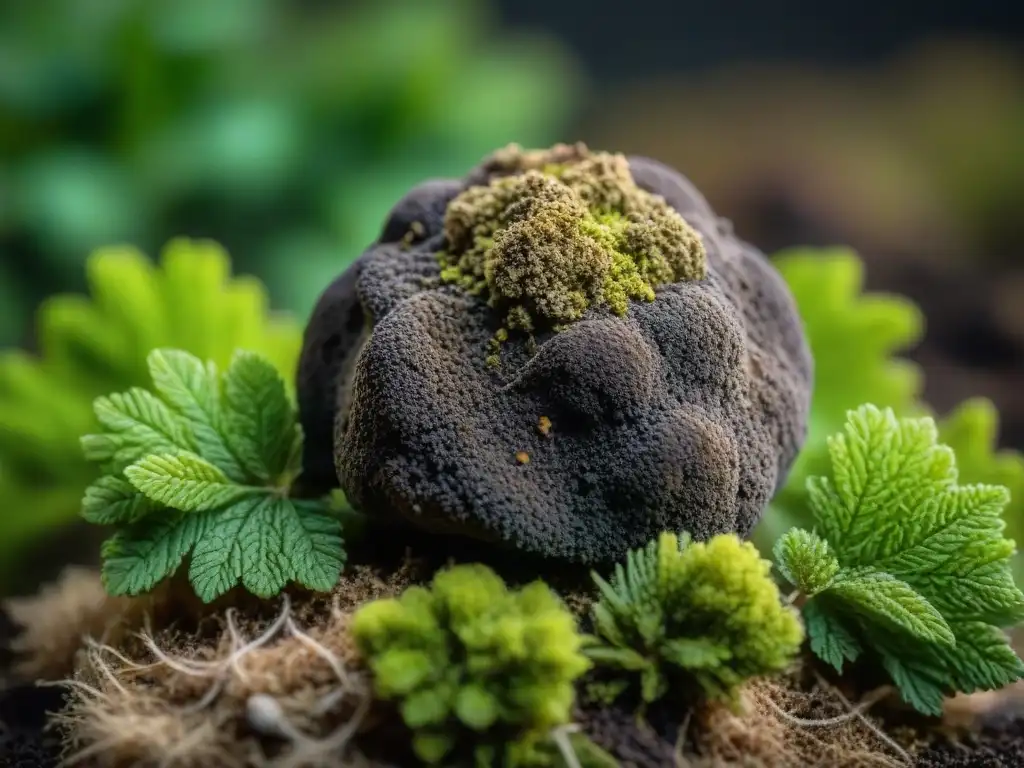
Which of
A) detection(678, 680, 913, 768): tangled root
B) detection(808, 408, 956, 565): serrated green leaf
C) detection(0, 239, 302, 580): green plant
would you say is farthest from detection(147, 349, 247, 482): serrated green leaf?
detection(808, 408, 956, 565): serrated green leaf

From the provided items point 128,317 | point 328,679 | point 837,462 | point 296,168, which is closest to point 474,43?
point 296,168

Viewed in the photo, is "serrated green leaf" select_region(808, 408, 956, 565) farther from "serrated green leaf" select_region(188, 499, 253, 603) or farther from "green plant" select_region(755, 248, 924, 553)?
"serrated green leaf" select_region(188, 499, 253, 603)

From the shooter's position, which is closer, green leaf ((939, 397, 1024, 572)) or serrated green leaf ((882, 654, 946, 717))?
serrated green leaf ((882, 654, 946, 717))

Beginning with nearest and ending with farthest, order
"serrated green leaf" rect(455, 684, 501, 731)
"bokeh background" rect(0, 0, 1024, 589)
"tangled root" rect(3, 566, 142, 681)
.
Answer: "serrated green leaf" rect(455, 684, 501, 731) → "tangled root" rect(3, 566, 142, 681) → "bokeh background" rect(0, 0, 1024, 589)

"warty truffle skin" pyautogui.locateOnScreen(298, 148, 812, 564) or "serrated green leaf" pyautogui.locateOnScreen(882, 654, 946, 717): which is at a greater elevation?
"warty truffle skin" pyautogui.locateOnScreen(298, 148, 812, 564)

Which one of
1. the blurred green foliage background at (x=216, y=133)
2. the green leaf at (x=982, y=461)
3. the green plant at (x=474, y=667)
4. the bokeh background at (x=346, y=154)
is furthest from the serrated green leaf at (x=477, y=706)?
the blurred green foliage background at (x=216, y=133)

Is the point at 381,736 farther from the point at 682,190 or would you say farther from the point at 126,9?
the point at 126,9

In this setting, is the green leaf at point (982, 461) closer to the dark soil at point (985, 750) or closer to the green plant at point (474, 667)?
the dark soil at point (985, 750)
